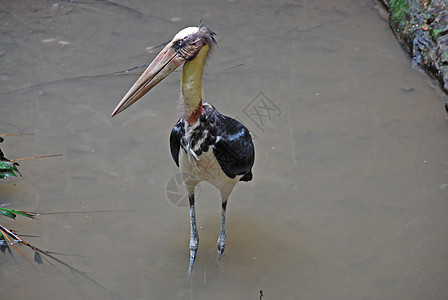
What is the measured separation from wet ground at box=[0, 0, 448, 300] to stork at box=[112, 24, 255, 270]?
43 cm

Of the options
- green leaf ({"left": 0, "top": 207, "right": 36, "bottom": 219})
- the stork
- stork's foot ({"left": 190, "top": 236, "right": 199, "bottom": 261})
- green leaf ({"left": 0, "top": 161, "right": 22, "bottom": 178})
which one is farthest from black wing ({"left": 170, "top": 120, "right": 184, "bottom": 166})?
green leaf ({"left": 0, "top": 161, "right": 22, "bottom": 178})

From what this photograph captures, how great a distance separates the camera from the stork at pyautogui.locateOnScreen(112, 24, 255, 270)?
372 cm

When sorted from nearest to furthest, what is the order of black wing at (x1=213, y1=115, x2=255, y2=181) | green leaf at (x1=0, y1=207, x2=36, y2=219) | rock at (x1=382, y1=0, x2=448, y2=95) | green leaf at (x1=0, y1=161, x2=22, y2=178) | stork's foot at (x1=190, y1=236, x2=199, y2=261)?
black wing at (x1=213, y1=115, x2=255, y2=181) → green leaf at (x1=0, y1=207, x2=36, y2=219) → stork's foot at (x1=190, y1=236, x2=199, y2=261) → green leaf at (x1=0, y1=161, x2=22, y2=178) → rock at (x1=382, y1=0, x2=448, y2=95)

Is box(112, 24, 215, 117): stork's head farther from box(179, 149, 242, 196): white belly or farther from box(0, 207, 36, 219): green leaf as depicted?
box(0, 207, 36, 219): green leaf

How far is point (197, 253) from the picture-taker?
462 centimetres

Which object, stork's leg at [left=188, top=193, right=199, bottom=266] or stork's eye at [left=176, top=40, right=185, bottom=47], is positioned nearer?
stork's eye at [left=176, top=40, right=185, bottom=47]

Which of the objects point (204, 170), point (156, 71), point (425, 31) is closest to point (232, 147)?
point (204, 170)

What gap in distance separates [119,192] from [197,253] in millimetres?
907

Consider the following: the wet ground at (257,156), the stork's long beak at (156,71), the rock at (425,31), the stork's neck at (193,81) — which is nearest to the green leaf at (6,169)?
the wet ground at (257,156)

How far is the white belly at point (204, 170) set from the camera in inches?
155

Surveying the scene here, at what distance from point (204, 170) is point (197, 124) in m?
0.35

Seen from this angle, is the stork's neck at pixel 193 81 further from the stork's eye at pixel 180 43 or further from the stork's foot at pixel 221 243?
the stork's foot at pixel 221 243

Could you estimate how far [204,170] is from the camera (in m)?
4.00

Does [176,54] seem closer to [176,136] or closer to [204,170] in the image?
[176,136]
